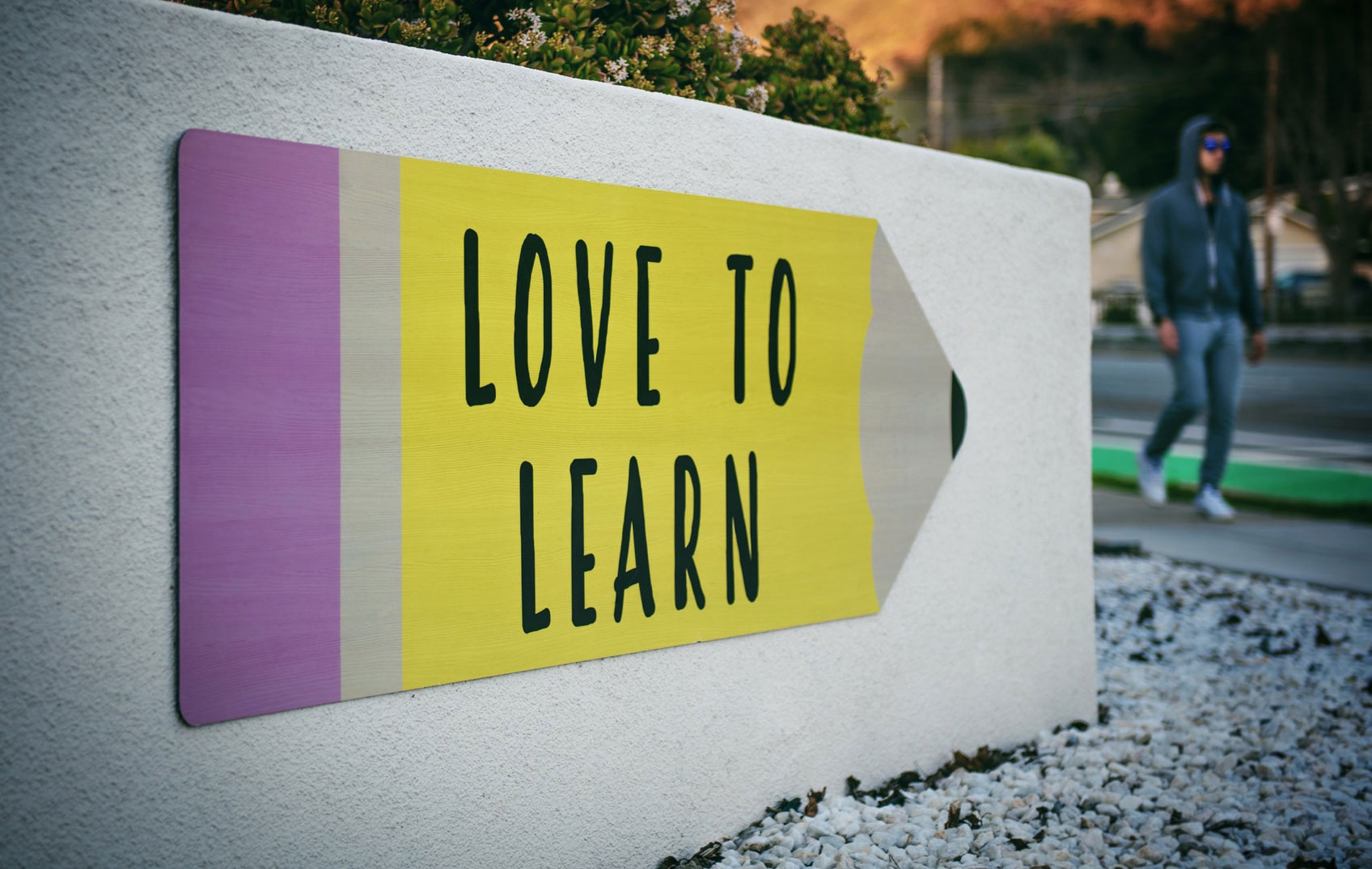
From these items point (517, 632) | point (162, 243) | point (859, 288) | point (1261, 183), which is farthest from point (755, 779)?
point (1261, 183)

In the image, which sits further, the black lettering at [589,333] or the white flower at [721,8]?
the white flower at [721,8]

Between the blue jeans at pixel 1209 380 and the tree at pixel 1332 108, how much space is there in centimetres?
3025

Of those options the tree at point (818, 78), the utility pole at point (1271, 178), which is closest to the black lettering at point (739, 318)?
the tree at point (818, 78)

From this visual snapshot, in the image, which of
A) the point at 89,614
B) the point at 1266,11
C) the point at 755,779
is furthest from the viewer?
the point at 1266,11

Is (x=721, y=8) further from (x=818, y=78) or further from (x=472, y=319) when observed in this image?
(x=472, y=319)

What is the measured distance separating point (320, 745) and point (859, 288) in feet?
6.13

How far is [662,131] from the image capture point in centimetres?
241

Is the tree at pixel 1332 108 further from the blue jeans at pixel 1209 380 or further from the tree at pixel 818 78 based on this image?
the tree at pixel 818 78

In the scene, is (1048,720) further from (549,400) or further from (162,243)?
(162,243)

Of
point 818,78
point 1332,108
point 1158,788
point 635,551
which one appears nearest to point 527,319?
point 635,551

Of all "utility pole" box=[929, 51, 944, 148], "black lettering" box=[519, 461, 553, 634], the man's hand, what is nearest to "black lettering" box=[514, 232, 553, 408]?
"black lettering" box=[519, 461, 553, 634]

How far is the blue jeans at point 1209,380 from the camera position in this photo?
6551mm

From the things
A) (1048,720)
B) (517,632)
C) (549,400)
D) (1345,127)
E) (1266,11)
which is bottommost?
(1048,720)

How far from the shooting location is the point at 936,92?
2944 cm
